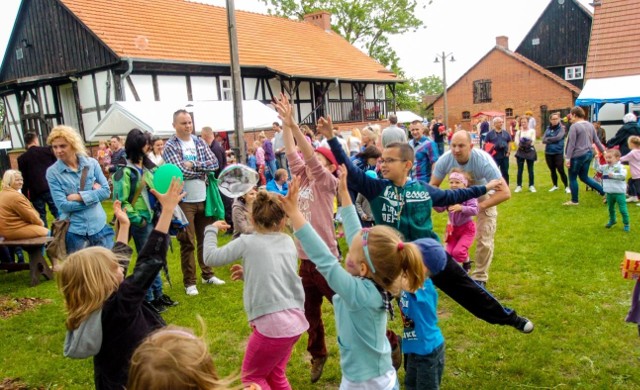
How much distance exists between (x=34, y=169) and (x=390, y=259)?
8.48 m

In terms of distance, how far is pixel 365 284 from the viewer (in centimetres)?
228

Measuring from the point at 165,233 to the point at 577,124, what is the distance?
935cm

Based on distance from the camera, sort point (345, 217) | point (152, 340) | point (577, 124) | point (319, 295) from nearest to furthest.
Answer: point (152, 340) → point (345, 217) → point (319, 295) → point (577, 124)

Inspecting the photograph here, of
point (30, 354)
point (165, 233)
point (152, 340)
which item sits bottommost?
point (30, 354)

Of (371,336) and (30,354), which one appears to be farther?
(30,354)

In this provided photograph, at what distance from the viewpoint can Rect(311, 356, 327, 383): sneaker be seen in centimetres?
370

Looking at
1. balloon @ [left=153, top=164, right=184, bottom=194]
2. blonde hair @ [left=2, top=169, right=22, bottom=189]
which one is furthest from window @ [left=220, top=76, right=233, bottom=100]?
balloon @ [left=153, top=164, right=184, bottom=194]

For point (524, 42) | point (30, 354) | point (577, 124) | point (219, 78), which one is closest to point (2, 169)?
point (219, 78)

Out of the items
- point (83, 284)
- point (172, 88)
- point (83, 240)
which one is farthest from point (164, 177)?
point (172, 88)

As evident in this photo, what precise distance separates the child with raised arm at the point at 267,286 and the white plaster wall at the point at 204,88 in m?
16.9

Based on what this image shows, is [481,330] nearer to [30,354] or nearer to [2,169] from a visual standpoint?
[30,354]

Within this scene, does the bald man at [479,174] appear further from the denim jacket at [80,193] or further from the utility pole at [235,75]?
the utility pole at [235,75]

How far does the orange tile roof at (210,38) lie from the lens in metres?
17.9

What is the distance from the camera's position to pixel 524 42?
1606 inches
